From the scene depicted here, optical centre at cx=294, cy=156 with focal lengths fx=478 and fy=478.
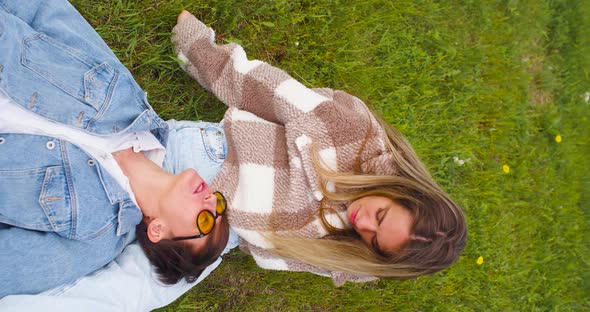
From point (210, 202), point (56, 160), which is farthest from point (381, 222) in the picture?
point (56, 160)

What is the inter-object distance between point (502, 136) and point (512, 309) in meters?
1.31

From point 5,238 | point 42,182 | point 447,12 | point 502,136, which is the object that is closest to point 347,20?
point 447,12

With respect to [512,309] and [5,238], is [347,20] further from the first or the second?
[512,309]

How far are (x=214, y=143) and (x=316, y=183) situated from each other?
1.88ft

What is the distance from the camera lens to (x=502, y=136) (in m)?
3.62

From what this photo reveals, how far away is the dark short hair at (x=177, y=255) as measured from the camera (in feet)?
6.37

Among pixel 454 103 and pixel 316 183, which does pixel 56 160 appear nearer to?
pixel 316 183

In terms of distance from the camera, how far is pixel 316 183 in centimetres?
215

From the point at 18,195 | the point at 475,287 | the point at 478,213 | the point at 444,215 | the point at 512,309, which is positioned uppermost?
the point at 18,195

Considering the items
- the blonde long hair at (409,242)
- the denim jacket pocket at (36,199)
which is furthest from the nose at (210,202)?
the denim jacket pocket at (36,199)

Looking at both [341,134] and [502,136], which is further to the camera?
[502,136]

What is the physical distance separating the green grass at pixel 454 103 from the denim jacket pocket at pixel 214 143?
35 centimetres

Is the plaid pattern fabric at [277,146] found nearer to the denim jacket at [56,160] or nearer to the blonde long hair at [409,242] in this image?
the blonde long hair at [409,242]

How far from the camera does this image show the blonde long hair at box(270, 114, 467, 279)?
201 centimetres
